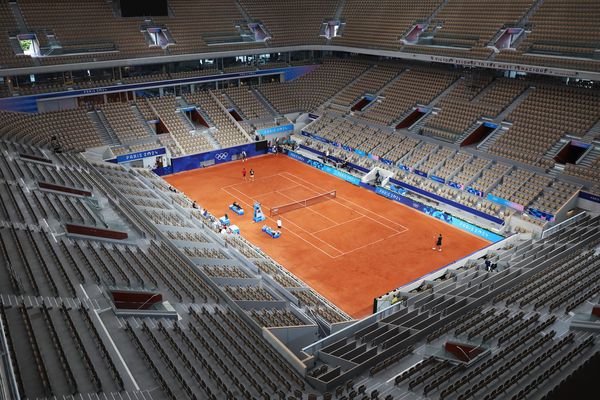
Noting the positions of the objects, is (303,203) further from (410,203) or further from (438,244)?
(438,244)

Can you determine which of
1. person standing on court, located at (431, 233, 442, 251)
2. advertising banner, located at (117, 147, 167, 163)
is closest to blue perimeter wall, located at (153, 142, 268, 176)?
advertising banner, located at (117, 147, 167, 163)

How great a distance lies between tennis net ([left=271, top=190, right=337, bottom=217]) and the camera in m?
28.1

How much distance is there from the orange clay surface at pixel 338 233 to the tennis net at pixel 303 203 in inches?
17.7

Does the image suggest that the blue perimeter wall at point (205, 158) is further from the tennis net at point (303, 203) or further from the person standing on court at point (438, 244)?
the person standing on court at point (438, 244)

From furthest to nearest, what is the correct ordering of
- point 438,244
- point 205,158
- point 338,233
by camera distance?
point 205,158, point 338,233, point 438,244

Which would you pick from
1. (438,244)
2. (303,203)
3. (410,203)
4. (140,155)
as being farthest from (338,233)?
(140,155)

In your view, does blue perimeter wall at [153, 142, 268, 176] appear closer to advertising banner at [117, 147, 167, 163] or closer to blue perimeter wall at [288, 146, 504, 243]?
advertising banner at [117, 147, 167, 163]

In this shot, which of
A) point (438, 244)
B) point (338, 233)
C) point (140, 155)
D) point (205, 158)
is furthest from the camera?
point (205, 158)

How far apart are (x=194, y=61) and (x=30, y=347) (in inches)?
1285

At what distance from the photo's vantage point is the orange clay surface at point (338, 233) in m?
21.5

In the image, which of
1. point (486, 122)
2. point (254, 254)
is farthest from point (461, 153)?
point (254, 254)

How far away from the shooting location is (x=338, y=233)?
1014 inches

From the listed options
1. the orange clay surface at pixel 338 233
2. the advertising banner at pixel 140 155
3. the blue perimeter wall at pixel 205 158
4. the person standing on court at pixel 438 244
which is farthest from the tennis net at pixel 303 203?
the advertising banner at pixel 140 155

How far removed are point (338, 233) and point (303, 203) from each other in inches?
170
